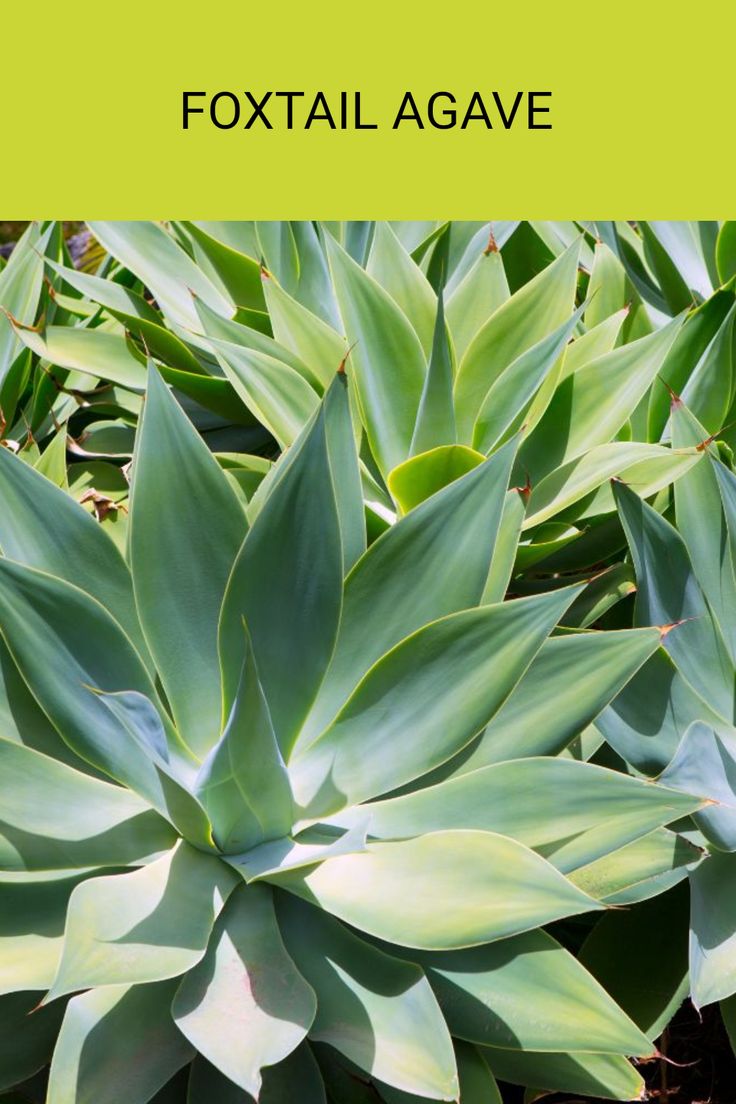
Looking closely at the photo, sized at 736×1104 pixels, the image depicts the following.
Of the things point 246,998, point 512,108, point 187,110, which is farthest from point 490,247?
point 246,998

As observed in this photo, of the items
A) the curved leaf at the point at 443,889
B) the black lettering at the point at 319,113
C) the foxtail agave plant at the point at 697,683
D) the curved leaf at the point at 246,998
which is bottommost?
the curved leaf at the point at 246,998

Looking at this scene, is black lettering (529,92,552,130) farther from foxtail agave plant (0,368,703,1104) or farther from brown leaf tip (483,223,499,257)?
foxtail agave plant (0,368,703,1104)

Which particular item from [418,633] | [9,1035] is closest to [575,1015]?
[418,633]

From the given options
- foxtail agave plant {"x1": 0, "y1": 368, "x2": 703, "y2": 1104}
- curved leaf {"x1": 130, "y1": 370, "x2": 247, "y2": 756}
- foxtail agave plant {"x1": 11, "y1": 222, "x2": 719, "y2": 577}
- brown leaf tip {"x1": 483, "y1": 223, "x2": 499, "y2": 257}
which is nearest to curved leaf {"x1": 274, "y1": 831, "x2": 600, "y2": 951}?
foxtail agave plant {"x1": 0, "y1": 368, "x2": 703, "y2": 1104}

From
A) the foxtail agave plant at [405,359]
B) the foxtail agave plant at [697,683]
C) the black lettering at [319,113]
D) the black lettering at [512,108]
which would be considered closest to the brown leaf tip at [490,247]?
the foxtail agave plant at [405,359]

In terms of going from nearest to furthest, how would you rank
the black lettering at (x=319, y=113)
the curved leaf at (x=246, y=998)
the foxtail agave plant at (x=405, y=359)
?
the curved leaf at (x=246, y=998) < the foxtail agave plant at (x=405, y=359) < the black lettering at (x=319, y=113)

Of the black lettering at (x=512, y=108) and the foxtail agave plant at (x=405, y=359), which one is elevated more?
the black lettering at (x=512, y=108)

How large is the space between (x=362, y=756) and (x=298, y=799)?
0.25 feet

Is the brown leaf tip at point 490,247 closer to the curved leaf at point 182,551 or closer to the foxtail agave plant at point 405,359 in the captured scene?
the foxtail agave plant at point 405,359

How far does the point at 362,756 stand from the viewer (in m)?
1.00

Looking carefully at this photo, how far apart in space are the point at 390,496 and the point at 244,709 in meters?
0.50

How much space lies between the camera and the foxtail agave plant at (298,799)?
0.84 metres

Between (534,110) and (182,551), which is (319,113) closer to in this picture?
(534,110)

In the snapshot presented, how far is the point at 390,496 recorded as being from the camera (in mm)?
1308
